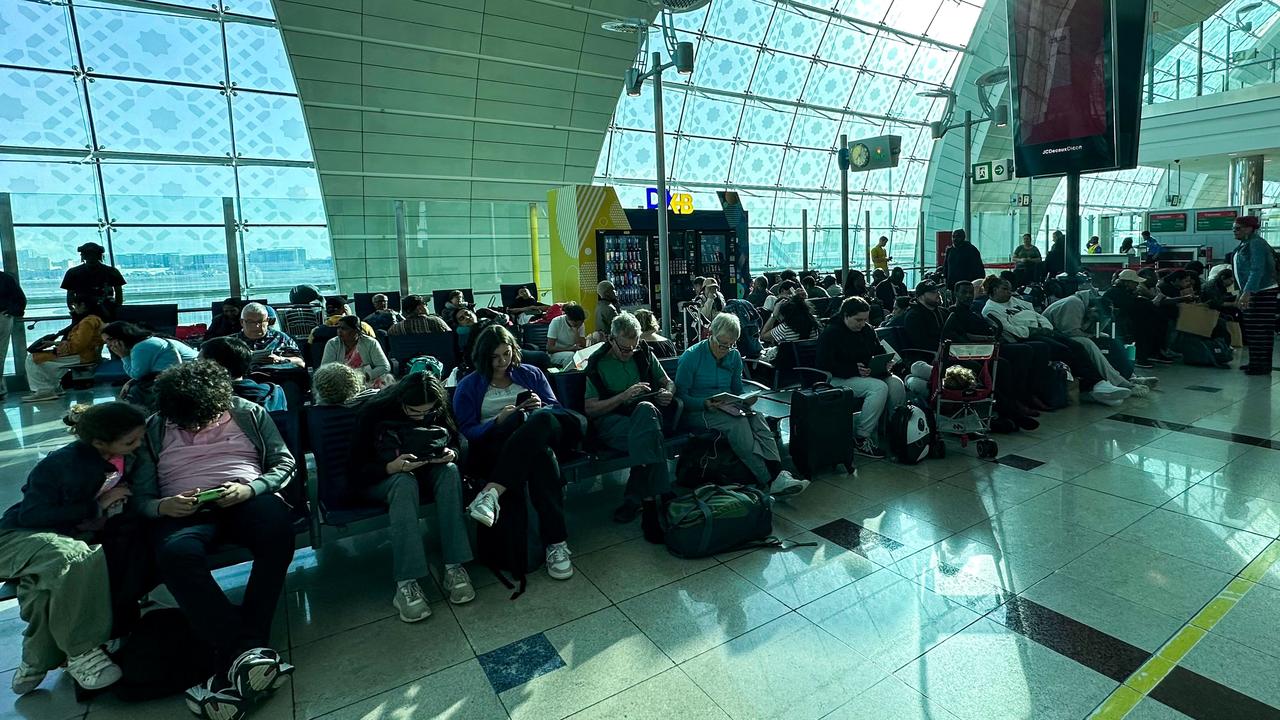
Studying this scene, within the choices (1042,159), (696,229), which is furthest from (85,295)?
(1042,159)

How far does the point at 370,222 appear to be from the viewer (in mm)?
13836

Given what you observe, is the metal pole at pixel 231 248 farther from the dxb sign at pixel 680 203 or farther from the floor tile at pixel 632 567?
the floor tile at pixel 632 567

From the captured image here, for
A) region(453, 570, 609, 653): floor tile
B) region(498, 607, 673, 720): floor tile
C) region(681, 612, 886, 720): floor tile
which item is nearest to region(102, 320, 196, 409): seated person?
region(453, 570, 609, 653): floor tile

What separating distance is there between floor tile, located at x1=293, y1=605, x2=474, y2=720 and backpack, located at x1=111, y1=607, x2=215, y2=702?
365 millimetres

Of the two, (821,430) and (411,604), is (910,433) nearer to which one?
(821,430)

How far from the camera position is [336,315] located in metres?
8.96

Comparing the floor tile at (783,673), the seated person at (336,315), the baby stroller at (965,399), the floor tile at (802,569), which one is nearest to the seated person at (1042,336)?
the baby stroller at (965,399)

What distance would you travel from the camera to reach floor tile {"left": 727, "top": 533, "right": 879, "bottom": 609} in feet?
10.6

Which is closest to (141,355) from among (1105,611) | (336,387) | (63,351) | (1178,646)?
(336,387)

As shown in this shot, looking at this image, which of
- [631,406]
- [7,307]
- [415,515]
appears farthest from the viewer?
[7,307]

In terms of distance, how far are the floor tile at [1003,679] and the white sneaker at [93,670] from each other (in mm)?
3060

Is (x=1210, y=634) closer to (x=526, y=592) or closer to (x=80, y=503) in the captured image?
(x=526, y=592)

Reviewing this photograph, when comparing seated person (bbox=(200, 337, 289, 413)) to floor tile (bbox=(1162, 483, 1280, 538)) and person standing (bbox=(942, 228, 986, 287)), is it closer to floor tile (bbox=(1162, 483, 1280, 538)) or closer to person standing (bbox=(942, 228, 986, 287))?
floor tile (bbox=(1162, 483, 1280, 538))

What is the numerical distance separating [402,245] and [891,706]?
1162 centimetres
